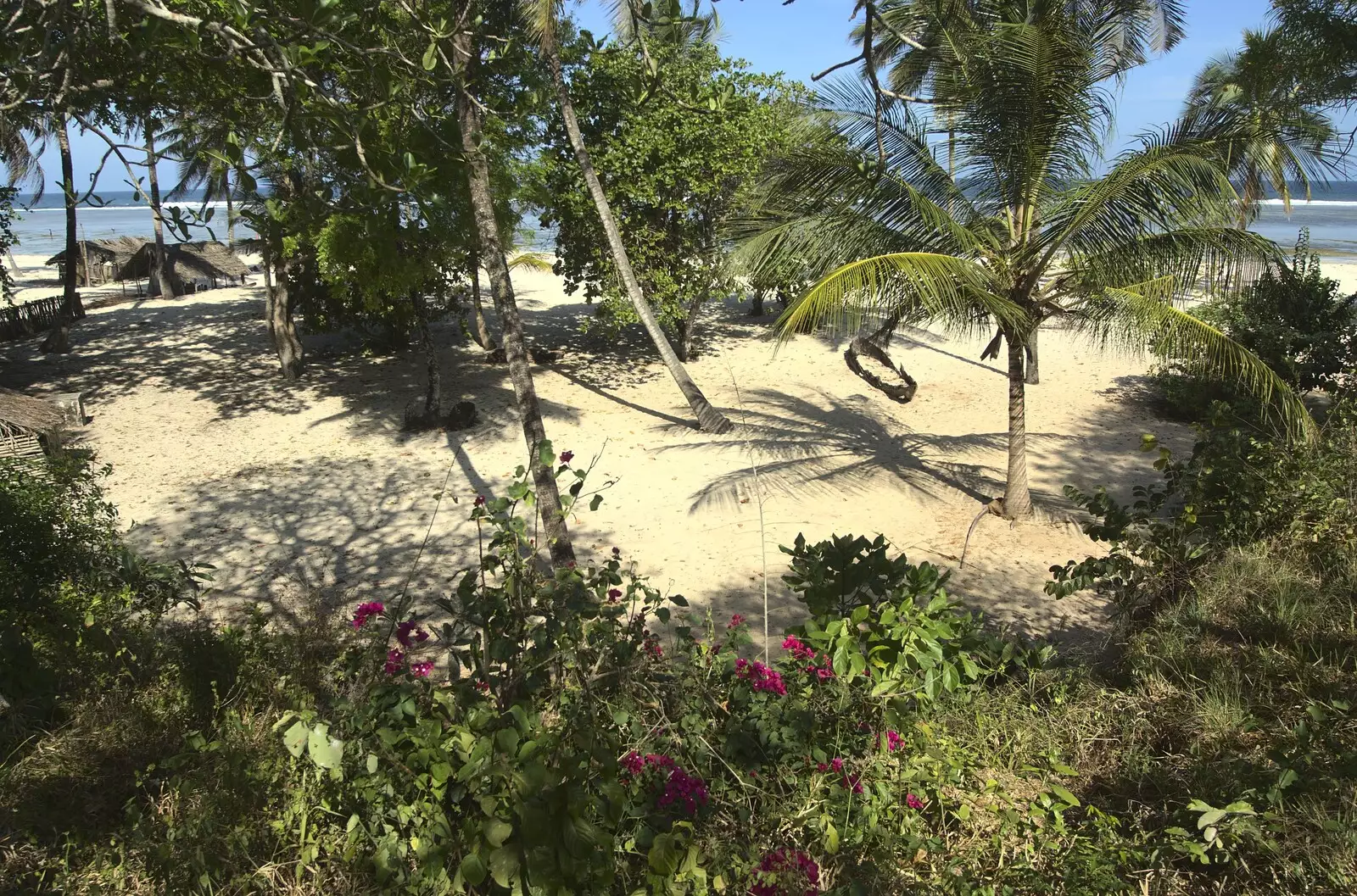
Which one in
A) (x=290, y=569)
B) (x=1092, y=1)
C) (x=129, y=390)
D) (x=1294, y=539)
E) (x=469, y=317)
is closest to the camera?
(x=1294, y=539)

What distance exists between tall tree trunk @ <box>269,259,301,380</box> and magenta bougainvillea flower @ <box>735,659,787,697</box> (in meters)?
12.4

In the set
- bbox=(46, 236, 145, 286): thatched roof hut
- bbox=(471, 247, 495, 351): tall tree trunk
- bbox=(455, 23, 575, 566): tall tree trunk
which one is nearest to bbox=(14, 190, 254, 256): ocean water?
Answer: bbox=(46, 236, 145, 286): thatched roof hut

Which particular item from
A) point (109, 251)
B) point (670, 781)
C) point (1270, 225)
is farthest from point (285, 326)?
point (1270, 225)

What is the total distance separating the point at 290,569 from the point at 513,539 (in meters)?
5.33

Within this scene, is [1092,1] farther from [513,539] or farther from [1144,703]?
[513,539]

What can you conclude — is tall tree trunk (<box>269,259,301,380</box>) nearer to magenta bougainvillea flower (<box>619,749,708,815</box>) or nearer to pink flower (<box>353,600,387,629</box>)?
pink flower (<box>353,600,387,629</box>)

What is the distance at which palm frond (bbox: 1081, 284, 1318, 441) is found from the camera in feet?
20.9

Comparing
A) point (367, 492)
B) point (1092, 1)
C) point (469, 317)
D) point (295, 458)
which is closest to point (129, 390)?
point (295, 458)

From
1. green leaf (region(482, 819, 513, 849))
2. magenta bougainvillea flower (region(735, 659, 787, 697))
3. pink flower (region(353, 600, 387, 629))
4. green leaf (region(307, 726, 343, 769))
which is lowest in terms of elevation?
green leaf (region(482, 819, 513, 849))

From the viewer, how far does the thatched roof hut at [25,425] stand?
9078 mm

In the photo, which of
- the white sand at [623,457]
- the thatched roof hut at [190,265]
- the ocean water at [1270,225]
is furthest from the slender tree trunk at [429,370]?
the thatched roof hut at [190,265]

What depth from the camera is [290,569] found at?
7.58m

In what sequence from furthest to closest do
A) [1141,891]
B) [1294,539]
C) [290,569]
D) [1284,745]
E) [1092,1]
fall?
[1092,1]
[290,569]
[1294,539]
[1284,745]
[1141,891]

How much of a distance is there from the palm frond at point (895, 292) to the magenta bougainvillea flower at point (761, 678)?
4031mm
